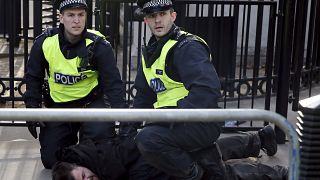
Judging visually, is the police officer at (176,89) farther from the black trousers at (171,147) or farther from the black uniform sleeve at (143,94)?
the black uniform sleeve at (143,94)

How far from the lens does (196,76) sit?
404 cm

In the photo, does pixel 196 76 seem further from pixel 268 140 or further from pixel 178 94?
pixel 268 140

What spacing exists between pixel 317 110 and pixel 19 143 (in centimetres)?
283

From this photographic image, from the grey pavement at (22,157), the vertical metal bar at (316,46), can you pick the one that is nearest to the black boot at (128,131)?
the grey pavement at (22,157)

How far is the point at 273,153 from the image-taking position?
514cm

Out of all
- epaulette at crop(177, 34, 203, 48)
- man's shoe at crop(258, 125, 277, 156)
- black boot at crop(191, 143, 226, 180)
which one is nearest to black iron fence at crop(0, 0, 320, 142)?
man's shoe at crop(258, 125, 277, 156)

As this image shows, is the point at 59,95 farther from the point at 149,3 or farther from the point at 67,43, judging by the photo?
the point at 149,3

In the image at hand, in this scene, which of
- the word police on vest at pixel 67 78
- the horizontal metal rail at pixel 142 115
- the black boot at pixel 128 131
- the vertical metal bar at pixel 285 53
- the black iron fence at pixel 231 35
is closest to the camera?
the horizontal metal rail at pixel 142 115

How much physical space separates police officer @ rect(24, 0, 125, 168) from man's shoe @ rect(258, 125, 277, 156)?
107 cm

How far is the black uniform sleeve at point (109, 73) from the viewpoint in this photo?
16.0 ft

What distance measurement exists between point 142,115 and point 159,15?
1858mm

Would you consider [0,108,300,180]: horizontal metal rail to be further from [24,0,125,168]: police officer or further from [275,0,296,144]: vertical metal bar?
[275,0,296,144]: vertical metal bar

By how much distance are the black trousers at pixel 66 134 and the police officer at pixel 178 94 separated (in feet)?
1.92

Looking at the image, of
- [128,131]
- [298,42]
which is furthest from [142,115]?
[298,42]
